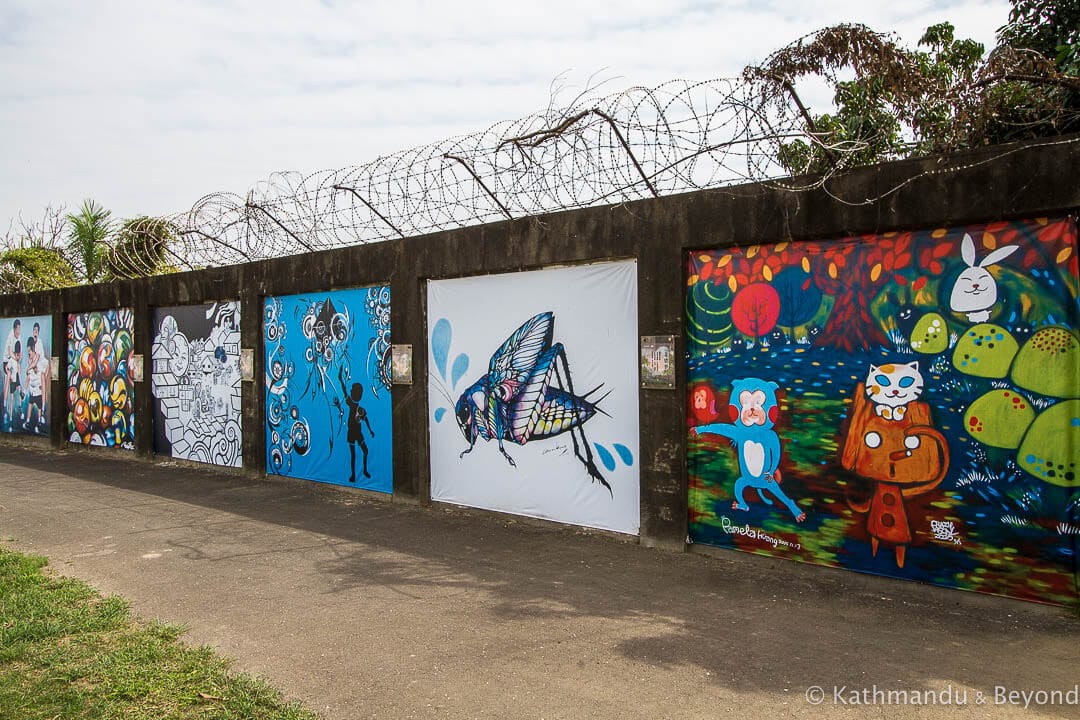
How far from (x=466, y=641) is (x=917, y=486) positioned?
9.68ft

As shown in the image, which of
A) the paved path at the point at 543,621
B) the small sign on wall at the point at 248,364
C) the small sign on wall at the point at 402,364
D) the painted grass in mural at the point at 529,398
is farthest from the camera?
the small sign on wall at the point at 248,364

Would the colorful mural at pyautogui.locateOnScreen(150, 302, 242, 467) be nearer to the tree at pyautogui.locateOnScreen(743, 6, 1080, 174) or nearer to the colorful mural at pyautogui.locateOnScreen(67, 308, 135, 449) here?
the colorful mural at pyautogui.locateOnScreen(67, 308, 135, 449)

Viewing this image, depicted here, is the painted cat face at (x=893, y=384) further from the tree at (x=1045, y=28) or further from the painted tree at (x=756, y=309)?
the tree at (x=1045, y=28)

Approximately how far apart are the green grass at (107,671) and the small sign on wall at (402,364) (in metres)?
3.89

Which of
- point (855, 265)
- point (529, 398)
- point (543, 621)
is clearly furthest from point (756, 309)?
point (543, 621)

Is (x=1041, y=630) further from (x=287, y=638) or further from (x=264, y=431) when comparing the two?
(x=264, y=431)

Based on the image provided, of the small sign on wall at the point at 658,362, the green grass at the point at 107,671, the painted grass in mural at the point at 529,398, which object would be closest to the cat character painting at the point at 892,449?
the small sign on wall at the point at 658,362

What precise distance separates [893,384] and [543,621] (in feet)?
8.77

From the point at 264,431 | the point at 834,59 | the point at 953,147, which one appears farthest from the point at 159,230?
the point at 953,147

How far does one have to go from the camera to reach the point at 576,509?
6984mm

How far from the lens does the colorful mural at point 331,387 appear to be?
888 cm

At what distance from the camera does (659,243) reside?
20.8 ft

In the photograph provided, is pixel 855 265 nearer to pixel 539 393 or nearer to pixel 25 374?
pixel 539 393

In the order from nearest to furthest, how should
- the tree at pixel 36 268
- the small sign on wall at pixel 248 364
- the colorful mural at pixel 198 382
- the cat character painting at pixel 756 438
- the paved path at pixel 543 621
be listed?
the paved path at pixel 543 621
the cat character painting at pixel 756 438
the small sign on wall at pixel 248 364
the colorful mural at pixel 198 382
the tree at pixel 36 268
